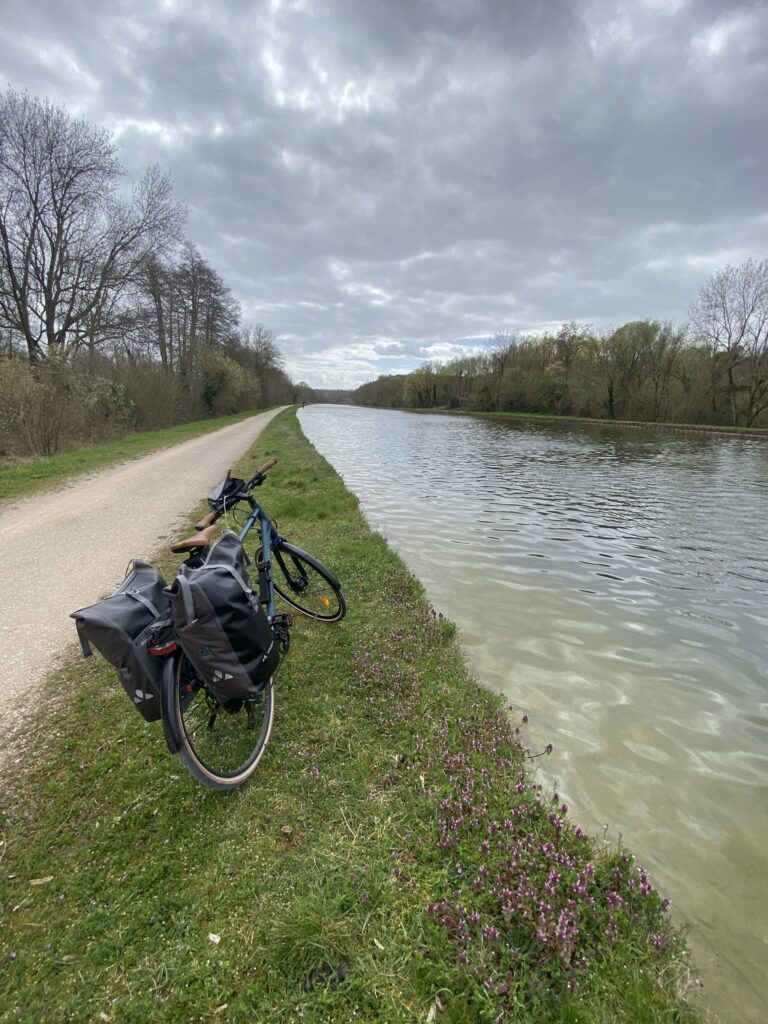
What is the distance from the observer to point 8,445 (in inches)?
544

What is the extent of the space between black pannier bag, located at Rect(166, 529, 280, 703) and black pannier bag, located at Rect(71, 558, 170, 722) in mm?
186

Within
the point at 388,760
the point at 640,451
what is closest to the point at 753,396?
the point at 640,451

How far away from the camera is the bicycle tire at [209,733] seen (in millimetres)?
2162

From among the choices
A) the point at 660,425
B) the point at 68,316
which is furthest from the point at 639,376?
the point at 68,316

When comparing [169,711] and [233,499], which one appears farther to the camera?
[233,499]

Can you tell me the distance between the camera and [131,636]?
2145mm

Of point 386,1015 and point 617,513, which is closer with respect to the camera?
point 386,1015

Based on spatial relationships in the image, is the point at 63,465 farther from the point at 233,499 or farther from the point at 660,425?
the point at 660,425

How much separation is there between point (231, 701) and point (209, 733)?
472 mm

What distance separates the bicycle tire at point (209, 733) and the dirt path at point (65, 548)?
48.3 inches

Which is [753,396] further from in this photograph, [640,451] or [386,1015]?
[386,1015]

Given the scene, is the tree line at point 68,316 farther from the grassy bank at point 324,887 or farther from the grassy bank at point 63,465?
the grassy bank at point 324,887

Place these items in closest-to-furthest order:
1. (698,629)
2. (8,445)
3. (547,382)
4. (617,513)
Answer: (698,629)
(617,513)
(8,445)
(547,382)

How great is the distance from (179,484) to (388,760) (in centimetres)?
993
